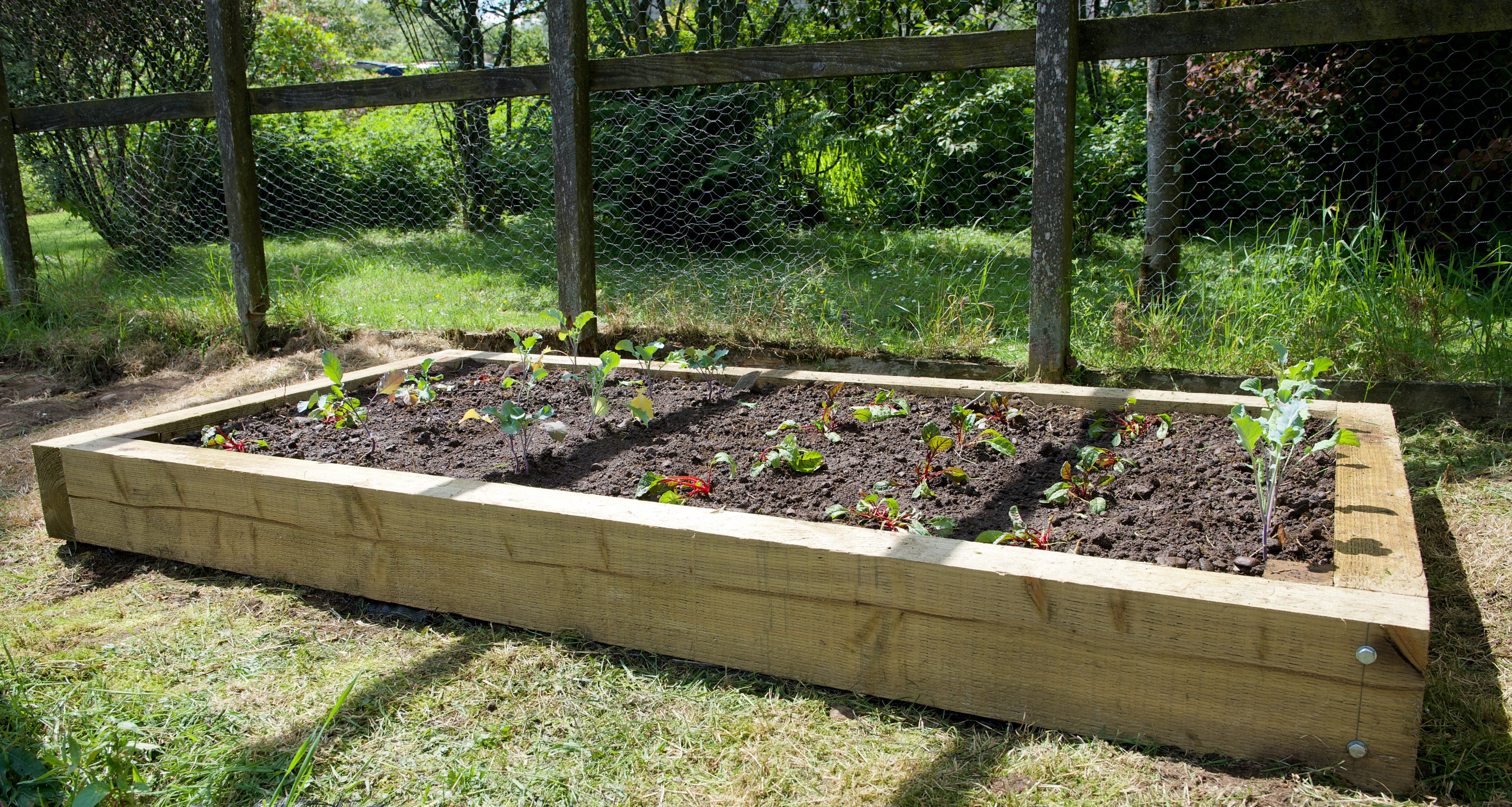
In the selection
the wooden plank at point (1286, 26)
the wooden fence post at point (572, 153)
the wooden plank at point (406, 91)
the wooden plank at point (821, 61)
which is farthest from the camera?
the wooden plank at point (406, 91)

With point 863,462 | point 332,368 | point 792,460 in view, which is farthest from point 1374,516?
point 332,368

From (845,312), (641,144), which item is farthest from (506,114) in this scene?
(845,312)

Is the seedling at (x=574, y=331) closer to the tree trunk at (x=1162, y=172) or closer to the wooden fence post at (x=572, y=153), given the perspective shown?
the wooden fence post at (x=572, y=153)

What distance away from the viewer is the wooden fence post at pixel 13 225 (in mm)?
5184

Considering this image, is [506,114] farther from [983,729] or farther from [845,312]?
[983,729]

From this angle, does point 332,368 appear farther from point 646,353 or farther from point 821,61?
point 821,61

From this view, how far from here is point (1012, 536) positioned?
1.63m

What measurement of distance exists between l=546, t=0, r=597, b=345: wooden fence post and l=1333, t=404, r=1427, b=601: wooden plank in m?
2.63

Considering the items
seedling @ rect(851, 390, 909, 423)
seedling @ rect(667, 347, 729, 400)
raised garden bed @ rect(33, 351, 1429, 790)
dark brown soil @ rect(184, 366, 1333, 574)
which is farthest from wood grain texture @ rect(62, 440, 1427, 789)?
seedling @ rect(667, 347, 729, 400)

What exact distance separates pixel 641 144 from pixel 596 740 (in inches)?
223

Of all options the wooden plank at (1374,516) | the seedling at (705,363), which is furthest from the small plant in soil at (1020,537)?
the seedling at (705,363)

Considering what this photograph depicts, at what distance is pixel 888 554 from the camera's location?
1505 mm

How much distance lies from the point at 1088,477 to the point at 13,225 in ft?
20.4

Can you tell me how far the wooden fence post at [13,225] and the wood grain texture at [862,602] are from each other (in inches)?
170
